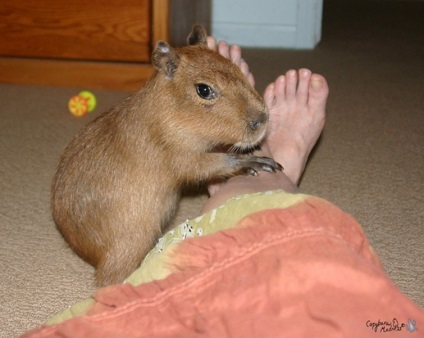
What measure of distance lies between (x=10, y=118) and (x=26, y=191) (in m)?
0.69

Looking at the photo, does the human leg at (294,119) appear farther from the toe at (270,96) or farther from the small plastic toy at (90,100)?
the small plastic toy at (90,100)

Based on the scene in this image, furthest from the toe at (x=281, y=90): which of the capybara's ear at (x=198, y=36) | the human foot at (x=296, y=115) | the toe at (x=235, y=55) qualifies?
the capybara's ear at (x=198, y=36)

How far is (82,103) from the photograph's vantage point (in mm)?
2725

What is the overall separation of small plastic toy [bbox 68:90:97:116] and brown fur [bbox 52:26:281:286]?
1.03 metres

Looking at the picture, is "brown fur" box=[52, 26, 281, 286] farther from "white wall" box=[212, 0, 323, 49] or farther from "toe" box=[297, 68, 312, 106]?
"white wall" box=[212, 0, 323, 49]

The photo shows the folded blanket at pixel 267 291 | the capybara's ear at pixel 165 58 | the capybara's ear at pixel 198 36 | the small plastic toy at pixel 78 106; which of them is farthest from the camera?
the small plastic toy at pixel 78 106

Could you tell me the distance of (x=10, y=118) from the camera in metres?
2.65

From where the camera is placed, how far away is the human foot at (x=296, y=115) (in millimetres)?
2090

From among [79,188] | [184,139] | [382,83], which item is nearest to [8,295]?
[79,188]

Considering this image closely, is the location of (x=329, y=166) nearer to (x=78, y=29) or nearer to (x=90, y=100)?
(x=90, y=100)

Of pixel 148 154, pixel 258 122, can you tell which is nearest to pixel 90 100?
pixel 148 154

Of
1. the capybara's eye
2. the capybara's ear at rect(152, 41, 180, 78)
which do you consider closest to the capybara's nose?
the capybara's eye

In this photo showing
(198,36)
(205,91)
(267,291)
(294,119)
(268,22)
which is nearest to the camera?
(267,291)

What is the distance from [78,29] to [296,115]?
121 centimetres
